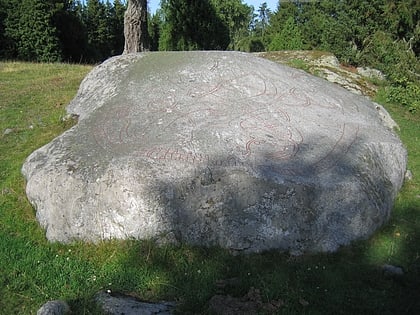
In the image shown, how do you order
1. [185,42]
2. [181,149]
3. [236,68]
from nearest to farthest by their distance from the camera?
[181,149], [236,68], [185,42]

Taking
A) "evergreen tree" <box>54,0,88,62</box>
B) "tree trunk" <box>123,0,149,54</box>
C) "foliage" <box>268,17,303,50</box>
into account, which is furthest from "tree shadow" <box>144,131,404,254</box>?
"foliage" <box>268,17,303,50</box>

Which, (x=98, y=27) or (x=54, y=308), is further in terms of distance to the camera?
(x=98, y=27)

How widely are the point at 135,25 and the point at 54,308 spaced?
1002 cm

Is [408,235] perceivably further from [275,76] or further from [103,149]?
[103,149]

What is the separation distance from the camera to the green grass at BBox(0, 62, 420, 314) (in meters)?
4.92

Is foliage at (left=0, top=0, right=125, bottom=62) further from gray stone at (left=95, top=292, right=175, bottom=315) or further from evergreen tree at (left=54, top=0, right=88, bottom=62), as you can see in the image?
gray stone at (left=95, top=292, right=175, bottom=315)

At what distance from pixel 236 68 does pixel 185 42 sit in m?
20.2

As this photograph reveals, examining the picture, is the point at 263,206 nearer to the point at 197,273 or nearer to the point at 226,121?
the point at 197,273

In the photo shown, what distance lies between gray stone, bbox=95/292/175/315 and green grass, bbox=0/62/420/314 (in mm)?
147

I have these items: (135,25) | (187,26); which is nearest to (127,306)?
(135,25)

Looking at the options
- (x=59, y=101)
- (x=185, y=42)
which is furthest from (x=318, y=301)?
(x=185, y=42)

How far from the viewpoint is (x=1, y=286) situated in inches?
198

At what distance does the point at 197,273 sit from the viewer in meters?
5.30

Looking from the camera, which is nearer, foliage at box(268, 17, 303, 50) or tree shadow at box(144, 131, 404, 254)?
tree shadow at box(144, 131, 404, 254)
